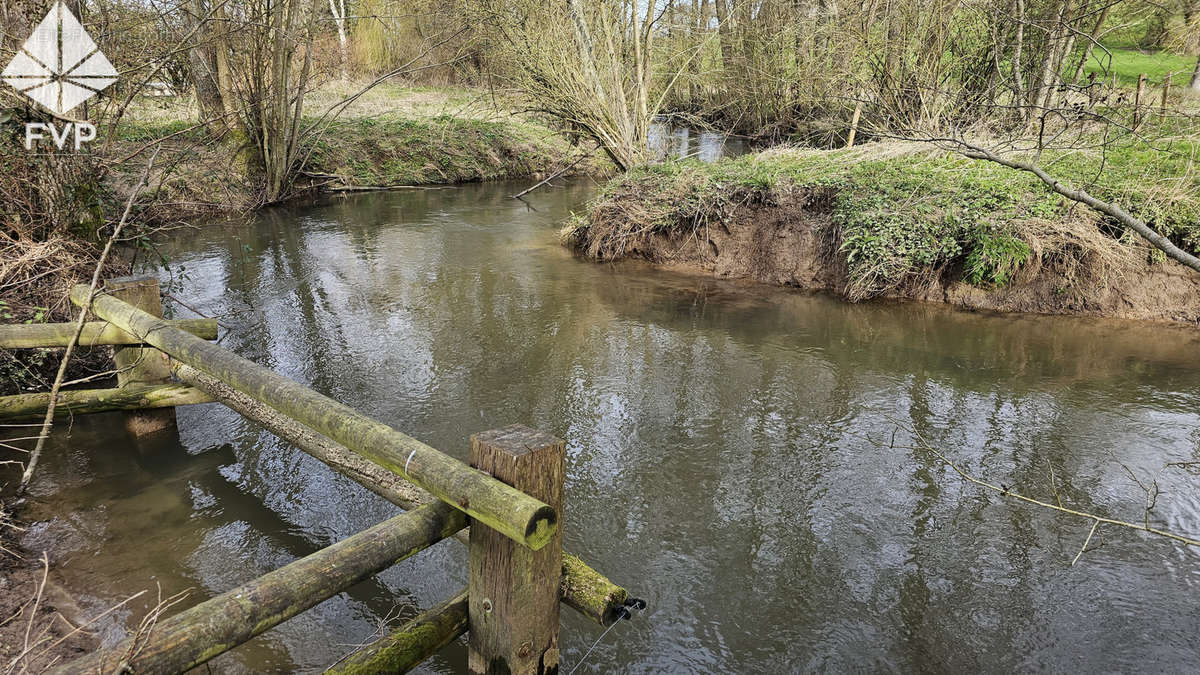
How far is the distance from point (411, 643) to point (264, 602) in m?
0.62

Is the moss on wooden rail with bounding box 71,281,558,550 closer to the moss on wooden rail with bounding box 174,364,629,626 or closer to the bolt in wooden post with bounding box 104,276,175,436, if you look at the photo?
the moss on wooden rail with bounding box 174,364,629,626

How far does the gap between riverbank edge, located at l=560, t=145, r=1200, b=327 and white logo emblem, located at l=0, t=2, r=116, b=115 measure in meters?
6.95

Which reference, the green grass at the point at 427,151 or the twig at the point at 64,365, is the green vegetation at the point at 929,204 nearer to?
the twig at the point at 64,365

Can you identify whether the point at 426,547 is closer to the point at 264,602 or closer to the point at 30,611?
the point at 264,602

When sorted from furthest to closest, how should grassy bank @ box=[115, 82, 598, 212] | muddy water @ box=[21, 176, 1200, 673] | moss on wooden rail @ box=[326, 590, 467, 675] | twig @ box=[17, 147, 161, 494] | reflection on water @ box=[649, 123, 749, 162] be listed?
reflection on water @ box=[649, 123, 749, 162] → grassy bank @ box=[115, 82, 598, 212] → muddy water @ box=[21, 176, 1200, 673] → twig @ box=[17, 147, 161, 494] → moss on wooden rail @ box=[326, 590, 467, 675]

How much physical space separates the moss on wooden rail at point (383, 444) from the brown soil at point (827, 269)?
7854 mm

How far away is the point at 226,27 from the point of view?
42.8 feet

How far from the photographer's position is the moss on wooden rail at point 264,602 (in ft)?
6.44

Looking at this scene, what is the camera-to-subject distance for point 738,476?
5297 millimetres

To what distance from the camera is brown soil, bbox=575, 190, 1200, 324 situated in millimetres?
8523

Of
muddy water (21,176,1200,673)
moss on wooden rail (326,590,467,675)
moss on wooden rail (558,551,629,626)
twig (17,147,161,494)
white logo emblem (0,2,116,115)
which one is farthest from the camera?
white logo emblem (0,2,116,115)

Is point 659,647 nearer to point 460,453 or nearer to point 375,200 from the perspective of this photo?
point 460,453

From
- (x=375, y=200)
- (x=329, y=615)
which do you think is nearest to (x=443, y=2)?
(x=375, y=200)

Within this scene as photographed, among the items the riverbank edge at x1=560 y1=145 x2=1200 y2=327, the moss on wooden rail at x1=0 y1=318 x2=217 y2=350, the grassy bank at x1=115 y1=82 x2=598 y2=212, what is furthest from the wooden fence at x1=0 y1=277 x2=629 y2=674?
the grassy bank at x1=115 y1=82 x2=598 y2=212
